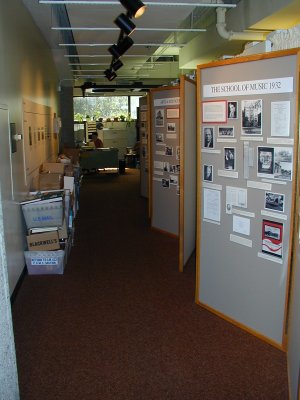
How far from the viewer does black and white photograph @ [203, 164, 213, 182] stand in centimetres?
339

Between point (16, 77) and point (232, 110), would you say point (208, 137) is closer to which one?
point (232, 110)

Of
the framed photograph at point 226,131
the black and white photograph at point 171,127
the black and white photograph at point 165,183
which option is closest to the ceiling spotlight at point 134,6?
the framed photograph at point 226,131

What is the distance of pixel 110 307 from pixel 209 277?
918mm

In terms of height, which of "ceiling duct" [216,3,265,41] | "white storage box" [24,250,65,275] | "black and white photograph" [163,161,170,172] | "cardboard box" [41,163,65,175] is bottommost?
"white storage box" [24,250,65,275]

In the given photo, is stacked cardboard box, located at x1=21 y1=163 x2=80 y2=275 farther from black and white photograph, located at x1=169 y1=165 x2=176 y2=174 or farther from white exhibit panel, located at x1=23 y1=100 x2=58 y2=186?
black and white photograph, located at x1=169 y1=165 x2=176 y2=174

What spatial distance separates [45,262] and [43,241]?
0.23 m

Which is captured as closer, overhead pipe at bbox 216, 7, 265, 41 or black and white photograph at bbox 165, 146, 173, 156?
black and white photograph at bbox 165, 146, 173, 156

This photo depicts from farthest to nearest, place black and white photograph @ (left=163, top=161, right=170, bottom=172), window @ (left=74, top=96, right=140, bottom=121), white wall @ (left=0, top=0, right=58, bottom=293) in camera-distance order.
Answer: window @ (left=74, top=96, right=140, bottom=121) → black and white photograph @ (left=163, top=161, right=170, bottom=172) → white wall @ (left=0, top=0, right=58, bottom=293)

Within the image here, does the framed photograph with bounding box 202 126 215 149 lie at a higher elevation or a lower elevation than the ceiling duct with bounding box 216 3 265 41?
lower

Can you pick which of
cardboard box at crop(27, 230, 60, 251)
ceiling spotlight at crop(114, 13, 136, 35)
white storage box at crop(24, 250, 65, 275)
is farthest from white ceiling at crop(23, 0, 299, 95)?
white storage box at crop(24, 250, 65, 275)

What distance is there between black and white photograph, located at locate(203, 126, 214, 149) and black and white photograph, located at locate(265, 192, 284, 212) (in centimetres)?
66

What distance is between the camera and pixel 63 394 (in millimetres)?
2545

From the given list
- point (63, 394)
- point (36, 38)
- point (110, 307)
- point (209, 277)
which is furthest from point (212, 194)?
point (36, 38)

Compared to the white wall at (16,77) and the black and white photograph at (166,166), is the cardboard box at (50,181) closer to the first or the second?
the white wall at (16,77)
